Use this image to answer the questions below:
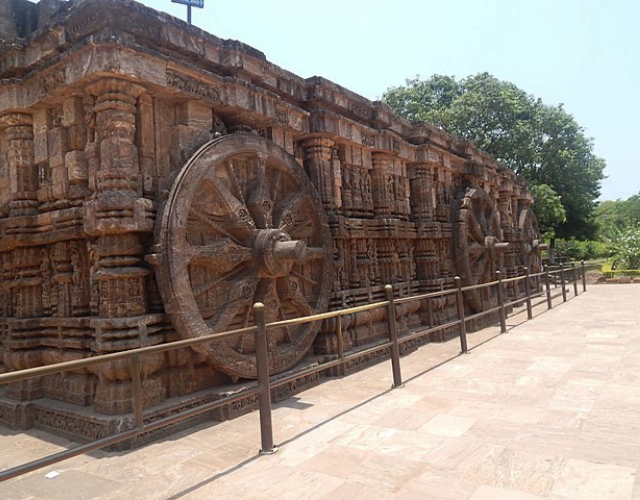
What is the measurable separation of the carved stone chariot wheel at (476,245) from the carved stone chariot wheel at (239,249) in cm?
411

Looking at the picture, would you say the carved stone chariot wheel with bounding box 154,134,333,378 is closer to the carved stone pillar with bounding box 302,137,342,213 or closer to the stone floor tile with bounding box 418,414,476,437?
the carved stone pillar with bounding box 302,137,342,213

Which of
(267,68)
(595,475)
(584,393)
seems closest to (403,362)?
(584,393)

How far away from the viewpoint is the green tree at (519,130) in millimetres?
20828

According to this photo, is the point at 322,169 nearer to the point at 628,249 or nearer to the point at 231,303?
the point at 231,303

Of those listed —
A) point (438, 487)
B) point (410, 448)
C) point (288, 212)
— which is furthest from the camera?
point (288, 212)

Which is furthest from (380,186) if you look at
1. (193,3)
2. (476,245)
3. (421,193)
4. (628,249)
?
(628,249)

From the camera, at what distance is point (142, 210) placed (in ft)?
12.5

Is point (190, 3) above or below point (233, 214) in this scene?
above

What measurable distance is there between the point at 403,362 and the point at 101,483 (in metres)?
4.09

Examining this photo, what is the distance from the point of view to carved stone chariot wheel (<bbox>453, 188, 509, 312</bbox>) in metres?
8.89

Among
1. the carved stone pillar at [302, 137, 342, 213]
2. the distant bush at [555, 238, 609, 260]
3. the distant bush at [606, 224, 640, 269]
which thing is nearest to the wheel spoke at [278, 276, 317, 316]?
the carved stone pillar at [302, 137, 342, 213]

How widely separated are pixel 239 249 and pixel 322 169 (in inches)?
79.8

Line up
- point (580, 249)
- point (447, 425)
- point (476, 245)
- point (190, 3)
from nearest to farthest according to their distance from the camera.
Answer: point (447, 425) < point (190, 3) < point (476, 245) < point (580, 249)

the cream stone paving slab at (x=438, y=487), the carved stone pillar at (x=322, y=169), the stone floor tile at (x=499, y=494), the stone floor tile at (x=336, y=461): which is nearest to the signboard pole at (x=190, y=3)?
the carved stone pillar at (x=322, y=169)
